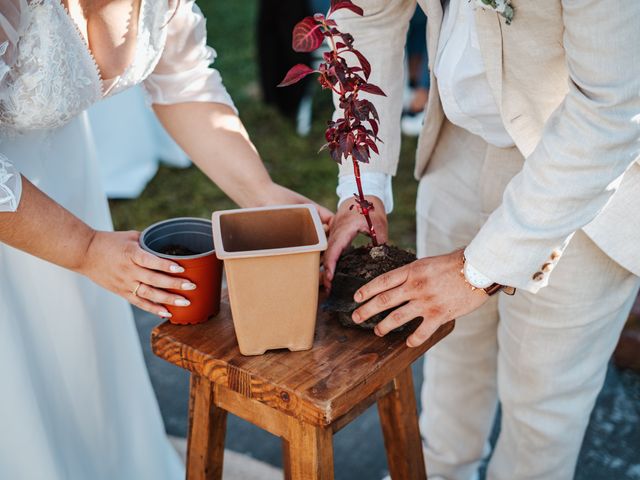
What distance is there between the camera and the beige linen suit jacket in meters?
1.14

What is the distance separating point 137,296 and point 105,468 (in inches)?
27.5

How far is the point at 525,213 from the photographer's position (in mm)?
1270

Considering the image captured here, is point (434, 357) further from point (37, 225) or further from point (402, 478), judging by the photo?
point (37, 225)

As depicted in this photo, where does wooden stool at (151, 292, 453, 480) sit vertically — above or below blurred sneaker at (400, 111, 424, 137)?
above

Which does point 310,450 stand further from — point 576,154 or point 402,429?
point 576,154

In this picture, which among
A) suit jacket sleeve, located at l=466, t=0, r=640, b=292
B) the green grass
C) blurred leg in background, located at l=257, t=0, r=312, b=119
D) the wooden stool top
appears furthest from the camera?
blurred leg in background, located at l=257, t=0, r=312, b=119

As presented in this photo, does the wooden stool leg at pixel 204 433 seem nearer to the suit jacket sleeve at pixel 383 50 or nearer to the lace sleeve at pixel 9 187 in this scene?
the lace sleeve at pixel 9 187

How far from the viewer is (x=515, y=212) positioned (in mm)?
1285

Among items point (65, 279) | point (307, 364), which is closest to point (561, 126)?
point (307, 364)

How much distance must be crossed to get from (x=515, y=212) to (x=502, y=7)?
34 centimetres

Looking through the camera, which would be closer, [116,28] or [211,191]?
[116,28]

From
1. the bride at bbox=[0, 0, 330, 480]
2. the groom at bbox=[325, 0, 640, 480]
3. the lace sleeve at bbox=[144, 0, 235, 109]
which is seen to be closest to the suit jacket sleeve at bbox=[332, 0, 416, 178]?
the groom at bbox=[325, 0, 640, 480]

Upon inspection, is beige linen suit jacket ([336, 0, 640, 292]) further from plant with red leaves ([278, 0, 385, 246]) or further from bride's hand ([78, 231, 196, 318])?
bride's hand ([78, 231, 196, 318])

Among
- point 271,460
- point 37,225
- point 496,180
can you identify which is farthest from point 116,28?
point 271,460
